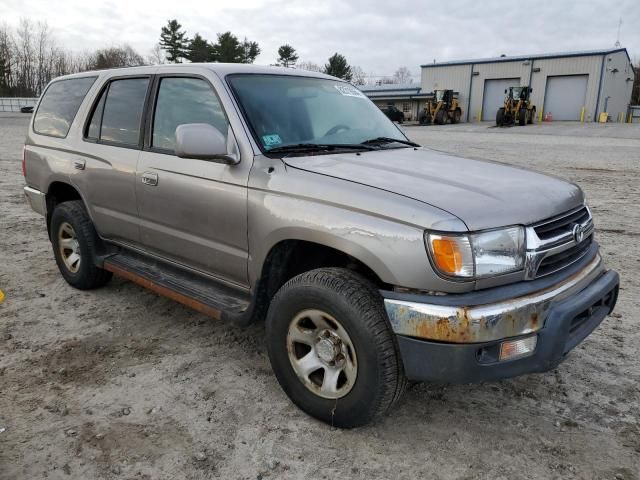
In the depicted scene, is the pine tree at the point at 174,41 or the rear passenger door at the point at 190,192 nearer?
the rear passenger door at the point at 190,192

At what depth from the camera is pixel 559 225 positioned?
8.59ft

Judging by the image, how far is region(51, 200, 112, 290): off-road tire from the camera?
4.34 meters

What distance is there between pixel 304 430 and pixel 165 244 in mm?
1635

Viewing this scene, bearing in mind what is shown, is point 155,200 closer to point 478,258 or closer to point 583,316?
point 478,258

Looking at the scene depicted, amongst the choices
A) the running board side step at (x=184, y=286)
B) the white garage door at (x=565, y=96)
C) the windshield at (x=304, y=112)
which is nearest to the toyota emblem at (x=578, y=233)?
the windshield at (x=304, y=112)

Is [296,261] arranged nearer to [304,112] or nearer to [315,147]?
[315,147]

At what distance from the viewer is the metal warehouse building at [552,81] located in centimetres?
3959

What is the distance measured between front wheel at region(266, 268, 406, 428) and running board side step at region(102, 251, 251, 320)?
402 millimetres

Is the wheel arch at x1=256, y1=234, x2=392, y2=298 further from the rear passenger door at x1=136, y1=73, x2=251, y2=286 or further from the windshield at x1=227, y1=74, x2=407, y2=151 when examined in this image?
the windshield at x1=227, y1=74, x2=407, y2=151

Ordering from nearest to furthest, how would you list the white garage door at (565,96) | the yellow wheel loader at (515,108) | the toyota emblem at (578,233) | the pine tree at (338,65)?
the toyota emblem at (578,233), the yellow wheel loader at (515,108), the white garage door at (565,96), the pine tree at (338,65)

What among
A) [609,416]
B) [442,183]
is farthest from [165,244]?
[609,416]

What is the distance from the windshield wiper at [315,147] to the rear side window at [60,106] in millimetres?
2266

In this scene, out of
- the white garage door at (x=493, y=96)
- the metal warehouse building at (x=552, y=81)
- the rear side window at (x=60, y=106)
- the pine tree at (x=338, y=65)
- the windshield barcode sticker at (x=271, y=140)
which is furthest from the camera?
the pine tree at (x=338, y=65)

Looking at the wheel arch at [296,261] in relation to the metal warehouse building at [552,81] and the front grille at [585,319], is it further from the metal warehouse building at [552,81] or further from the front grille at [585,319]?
the metal warehouse building at [552,81]
